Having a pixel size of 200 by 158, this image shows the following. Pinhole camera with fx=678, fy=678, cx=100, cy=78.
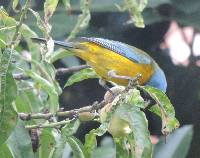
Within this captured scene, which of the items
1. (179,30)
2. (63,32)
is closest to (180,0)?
(179,30)

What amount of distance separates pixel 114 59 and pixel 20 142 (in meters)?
0.84

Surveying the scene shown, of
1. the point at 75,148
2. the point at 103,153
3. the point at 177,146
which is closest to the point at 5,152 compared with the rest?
the point at 75,148

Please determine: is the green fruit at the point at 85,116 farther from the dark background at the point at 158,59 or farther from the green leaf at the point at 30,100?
the dark background at the point at 158,59

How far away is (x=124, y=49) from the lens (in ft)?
7.70

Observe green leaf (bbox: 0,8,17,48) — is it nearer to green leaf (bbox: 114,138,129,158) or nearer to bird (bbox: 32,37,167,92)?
green leaf (bbox: 114,138,129,158)

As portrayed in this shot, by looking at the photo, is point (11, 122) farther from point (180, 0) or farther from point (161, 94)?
point (180, 0)

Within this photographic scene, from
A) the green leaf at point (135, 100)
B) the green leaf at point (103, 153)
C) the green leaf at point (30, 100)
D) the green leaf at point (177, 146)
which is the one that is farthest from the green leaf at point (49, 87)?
the green leaf at point (177, 146)

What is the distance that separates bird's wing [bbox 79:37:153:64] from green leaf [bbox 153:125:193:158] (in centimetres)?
62

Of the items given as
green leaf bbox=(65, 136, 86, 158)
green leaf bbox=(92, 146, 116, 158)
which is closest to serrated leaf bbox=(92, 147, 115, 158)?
green leaf bbox=(92, 146, 116, 158)

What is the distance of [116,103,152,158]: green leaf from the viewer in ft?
4.62

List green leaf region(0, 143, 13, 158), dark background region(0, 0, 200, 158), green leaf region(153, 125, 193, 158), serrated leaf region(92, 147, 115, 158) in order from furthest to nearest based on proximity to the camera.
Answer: dark background region(0, 0, 200, 158), green leaf region(153, 125, 193, 158), serrated leaf region(92, 147, 115, 158), green leaf region(0, 143, 13, 158)

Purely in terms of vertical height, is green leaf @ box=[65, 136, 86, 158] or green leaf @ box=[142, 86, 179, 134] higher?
green leaf @ box=[142, 86, 179, 134]

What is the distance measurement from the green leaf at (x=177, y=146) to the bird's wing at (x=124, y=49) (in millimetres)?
622

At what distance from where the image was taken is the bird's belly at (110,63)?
224 centimetres
